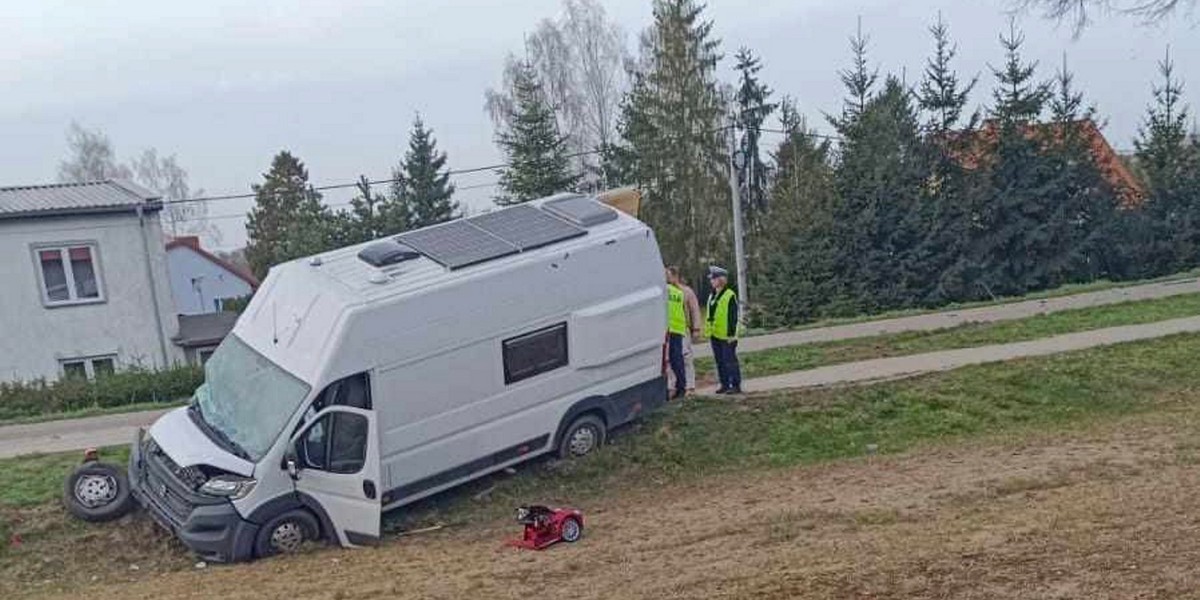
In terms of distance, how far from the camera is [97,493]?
928 centimetres

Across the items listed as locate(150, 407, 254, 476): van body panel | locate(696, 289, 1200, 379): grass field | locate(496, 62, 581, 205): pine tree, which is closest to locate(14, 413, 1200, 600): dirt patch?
locate(150, 407, 254, 476): van body panel

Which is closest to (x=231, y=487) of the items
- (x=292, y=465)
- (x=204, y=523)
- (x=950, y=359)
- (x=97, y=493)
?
(x=204, y=523)

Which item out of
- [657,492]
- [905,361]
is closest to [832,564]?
[657,492]

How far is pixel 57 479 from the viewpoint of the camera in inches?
397

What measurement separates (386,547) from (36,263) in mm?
18391

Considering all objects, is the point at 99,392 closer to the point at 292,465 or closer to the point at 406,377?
the point at 292,465

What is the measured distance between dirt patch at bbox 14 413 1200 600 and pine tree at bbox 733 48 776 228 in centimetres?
3142

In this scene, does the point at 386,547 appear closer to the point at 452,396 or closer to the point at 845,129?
the point at 452,396

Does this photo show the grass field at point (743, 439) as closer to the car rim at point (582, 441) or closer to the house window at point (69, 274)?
the car rim at point (582, 441)

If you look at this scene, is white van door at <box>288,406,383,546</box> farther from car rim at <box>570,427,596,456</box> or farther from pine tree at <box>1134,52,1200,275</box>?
pine tree at <box>1134,52,1200,275</box>

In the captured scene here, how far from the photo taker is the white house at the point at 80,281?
22469 mm

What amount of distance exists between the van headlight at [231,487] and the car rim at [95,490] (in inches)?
69.5

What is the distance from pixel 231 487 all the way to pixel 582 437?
3.67 meters

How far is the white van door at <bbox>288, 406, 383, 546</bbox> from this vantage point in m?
8.45
